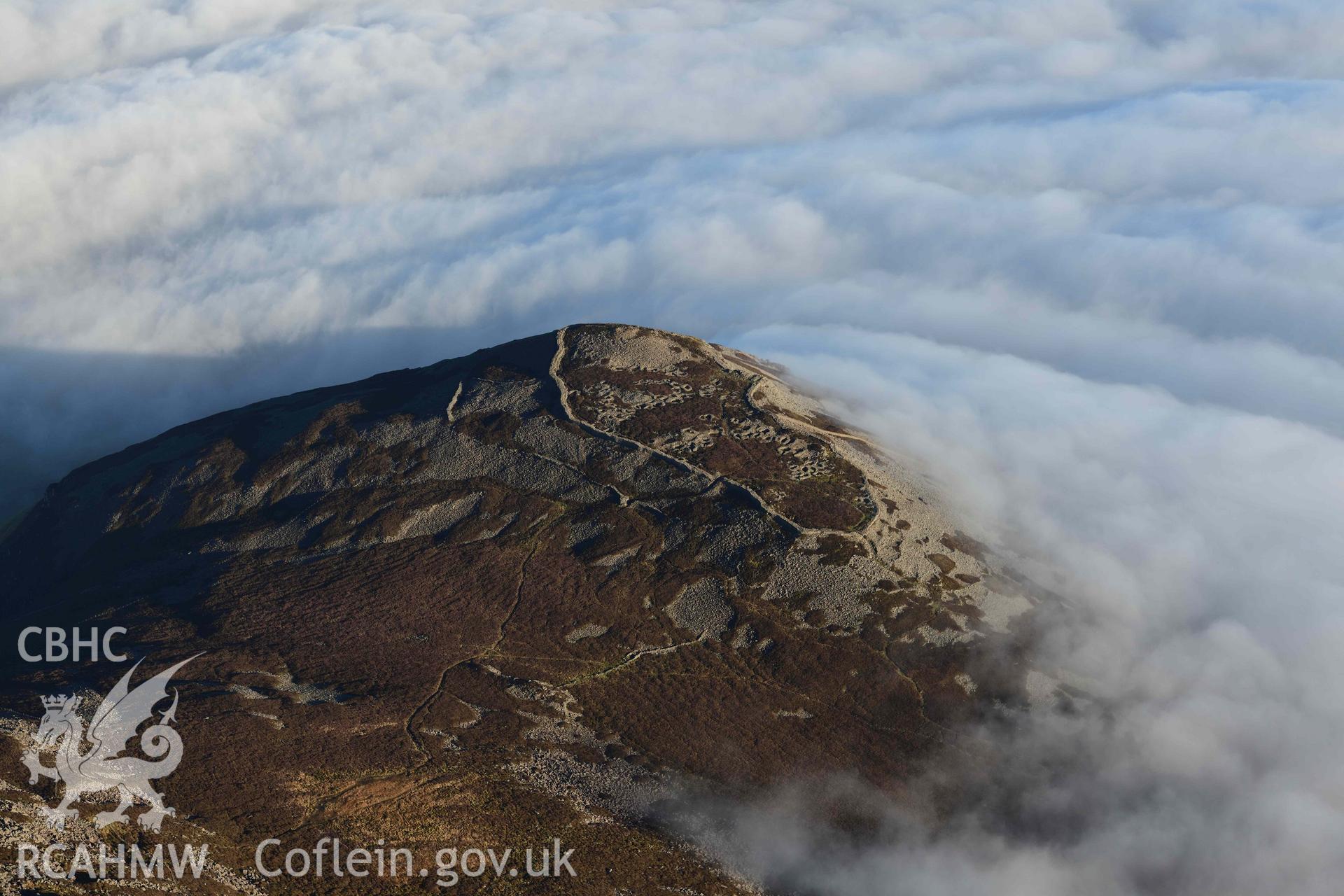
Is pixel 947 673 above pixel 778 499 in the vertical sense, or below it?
below

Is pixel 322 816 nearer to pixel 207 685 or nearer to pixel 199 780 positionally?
pixel 199 780

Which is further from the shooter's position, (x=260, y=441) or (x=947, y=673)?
(x=260, y=441)

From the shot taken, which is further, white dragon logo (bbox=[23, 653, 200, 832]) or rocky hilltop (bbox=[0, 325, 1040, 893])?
rocky hilltop (bbox=[0, 325, 1040, 893])

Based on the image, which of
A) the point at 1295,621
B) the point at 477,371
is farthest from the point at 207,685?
the point at 1295,621

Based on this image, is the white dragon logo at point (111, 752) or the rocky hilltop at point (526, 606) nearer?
the white dragon logo at point (111, 752)
